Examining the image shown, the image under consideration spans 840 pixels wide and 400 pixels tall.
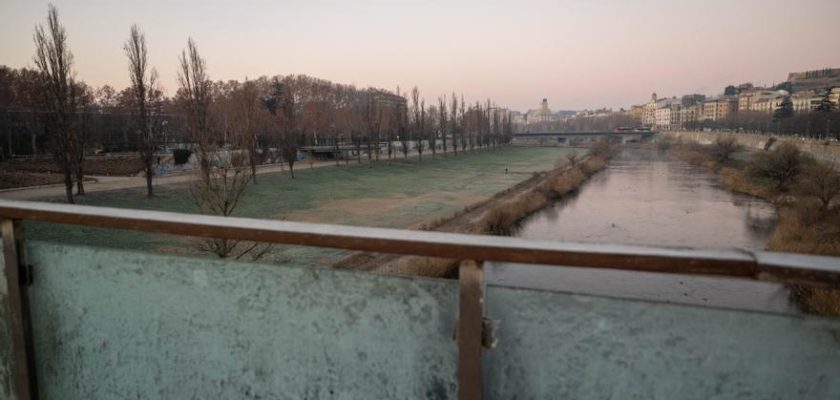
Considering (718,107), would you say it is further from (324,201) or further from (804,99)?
(324,201)

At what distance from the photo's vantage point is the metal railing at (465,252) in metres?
1.02

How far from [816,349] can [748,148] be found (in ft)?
253

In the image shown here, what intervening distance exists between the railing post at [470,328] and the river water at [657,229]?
3386 mm

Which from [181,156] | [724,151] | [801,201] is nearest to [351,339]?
[801,201]

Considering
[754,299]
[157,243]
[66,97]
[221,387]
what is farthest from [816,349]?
Answer: [66,97]

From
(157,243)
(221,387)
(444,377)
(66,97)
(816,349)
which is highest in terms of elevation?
(66,97)

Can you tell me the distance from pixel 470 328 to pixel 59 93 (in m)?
25.7

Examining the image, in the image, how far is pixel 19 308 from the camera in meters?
1.76

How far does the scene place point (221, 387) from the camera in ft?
5.22

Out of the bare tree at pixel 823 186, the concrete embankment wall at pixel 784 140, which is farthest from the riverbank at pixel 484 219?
the concrete embankment wall at pixel 784 140

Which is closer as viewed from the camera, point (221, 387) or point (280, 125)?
point (221, 387)

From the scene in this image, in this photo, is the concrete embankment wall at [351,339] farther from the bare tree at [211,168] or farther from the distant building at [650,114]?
the distant building at [650,114]

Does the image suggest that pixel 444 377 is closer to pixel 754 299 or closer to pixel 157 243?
pixel 754 299

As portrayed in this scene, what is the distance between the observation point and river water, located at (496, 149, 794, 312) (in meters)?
13.2
